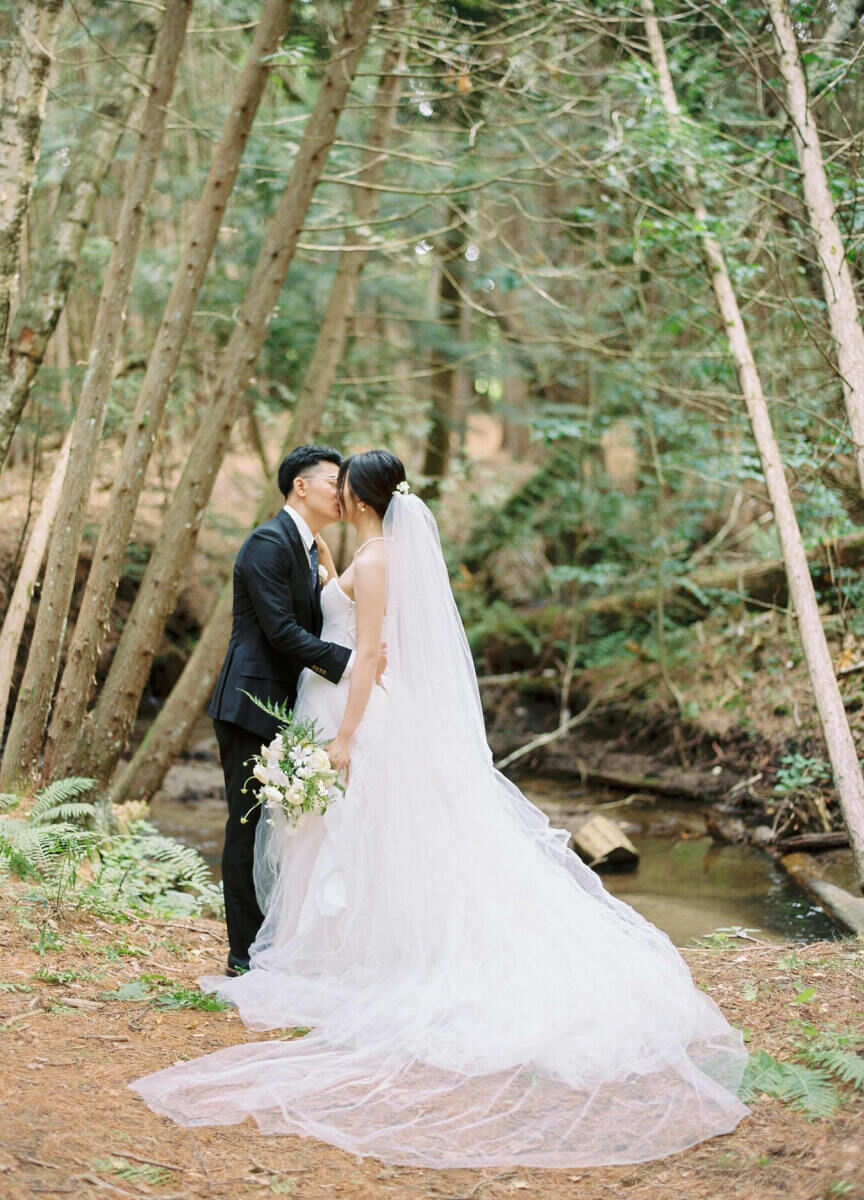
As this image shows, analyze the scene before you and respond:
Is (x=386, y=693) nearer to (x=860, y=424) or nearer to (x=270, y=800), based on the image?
(x=270, y=800)

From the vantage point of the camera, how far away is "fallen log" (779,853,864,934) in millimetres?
6045

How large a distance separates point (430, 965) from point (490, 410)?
13.2 meters

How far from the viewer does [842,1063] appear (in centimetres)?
329

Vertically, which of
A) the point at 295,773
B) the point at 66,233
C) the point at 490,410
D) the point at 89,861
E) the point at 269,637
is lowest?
the point at 89,861

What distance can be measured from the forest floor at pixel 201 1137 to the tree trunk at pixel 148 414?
2.55 metres

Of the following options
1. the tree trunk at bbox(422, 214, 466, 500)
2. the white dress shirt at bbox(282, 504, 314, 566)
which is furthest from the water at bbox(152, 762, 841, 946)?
the tree trunk at bbox(422, 214, 466, 500)

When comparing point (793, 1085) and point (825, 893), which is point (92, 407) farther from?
point (825, 893)

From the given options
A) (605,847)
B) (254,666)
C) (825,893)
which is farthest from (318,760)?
(605,847)

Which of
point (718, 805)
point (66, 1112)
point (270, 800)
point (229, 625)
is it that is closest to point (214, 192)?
point (229, 625)

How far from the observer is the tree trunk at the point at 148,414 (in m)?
6.77

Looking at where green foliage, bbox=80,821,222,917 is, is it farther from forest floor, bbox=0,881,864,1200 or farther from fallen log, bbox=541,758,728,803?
fallen log, bbox=541,758,728,803

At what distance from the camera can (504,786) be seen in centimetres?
457

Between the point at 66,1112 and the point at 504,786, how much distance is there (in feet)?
7.19

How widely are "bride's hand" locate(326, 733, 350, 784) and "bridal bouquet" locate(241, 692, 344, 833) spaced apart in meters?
0.03
